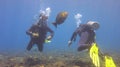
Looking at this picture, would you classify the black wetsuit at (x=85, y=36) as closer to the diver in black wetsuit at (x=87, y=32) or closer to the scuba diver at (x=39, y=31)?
the diver in black wetsuit at (x=87, y=32)

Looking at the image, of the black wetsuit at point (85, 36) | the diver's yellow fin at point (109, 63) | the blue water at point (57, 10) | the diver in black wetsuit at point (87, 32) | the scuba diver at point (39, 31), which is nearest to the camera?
the diver's yellow fin at point (109, 63)

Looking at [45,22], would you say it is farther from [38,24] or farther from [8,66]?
[8,66]

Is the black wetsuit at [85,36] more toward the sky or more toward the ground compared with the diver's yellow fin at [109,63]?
more toward the sky

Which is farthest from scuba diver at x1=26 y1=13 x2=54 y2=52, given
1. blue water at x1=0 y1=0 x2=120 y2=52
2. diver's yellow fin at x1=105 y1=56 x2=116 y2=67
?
diver's yellow fin at x1=105 y1=56 x2=116 y2=67

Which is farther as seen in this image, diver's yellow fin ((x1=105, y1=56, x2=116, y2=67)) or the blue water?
the blue water

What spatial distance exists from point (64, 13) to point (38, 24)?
1.48 m

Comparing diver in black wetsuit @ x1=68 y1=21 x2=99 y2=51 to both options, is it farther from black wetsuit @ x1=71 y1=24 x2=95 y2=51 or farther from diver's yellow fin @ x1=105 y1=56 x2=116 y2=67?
diver's yellow fin @ x1=105 y1=56 x2=116 y2=67

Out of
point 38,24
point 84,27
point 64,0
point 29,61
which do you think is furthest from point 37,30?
point 64,0

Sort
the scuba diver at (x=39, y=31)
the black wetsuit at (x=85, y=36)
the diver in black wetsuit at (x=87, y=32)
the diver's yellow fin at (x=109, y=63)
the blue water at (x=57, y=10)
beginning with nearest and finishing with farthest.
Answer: the diver's yellow fin at (x=109, y=63) → the black wetsuit at (x=85, y=36) → the diver in black wetsuit at (x=87, y=32) → the scuba diver at (x=39, y=31) → the blue water at (x=57, y=10)

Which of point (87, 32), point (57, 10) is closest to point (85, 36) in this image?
point (87, 32)

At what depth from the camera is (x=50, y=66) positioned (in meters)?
9.10

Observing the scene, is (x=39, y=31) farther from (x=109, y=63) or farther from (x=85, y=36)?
(x=109, y=63)

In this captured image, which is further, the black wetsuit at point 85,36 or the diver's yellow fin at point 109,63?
the black wetsuit at point 85,36

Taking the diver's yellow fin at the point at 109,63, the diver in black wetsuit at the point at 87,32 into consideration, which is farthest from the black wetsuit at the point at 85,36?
the diver's yellow fin at the point at 109,63
